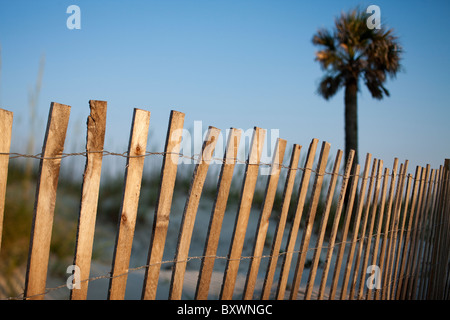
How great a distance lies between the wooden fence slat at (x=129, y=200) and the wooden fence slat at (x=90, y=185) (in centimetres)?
14

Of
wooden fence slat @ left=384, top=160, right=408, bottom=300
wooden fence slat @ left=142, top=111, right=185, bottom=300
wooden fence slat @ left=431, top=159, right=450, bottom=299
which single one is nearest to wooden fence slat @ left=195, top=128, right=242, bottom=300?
wooden fence slat @ left=142, top=111, right=185, bottom=300

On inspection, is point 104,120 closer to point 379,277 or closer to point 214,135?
point 214,135

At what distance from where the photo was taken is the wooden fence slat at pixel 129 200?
1.97 meters

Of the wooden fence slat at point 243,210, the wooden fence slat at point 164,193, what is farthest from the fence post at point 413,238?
the wooden fence slat at point 164,193

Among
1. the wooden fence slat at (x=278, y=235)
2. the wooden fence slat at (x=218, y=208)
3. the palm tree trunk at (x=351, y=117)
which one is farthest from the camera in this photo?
the palm tree trunk at (x=351, y=117)

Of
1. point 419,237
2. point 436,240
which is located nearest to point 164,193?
point 419,237

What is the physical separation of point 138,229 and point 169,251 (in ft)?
2.15

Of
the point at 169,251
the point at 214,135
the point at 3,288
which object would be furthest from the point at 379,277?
the point at 3,288

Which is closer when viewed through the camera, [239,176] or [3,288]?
[3,288]

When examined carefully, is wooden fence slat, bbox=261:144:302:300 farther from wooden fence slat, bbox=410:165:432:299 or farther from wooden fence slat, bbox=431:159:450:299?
wooden fence slat, bbox=431:159:450:299

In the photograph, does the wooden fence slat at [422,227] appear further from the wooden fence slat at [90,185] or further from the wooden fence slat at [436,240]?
the wooden fence slat at [90,185]

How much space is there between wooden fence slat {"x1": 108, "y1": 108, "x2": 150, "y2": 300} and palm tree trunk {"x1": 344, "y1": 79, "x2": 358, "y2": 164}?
31.5 ft
